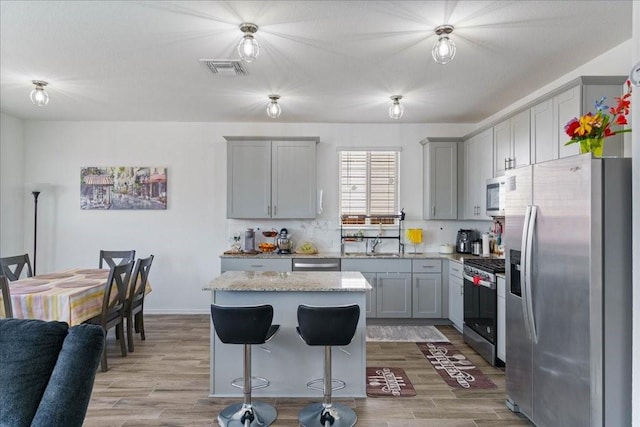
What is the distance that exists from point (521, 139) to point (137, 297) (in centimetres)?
446

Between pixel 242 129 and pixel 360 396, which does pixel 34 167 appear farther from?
pixel 360 396

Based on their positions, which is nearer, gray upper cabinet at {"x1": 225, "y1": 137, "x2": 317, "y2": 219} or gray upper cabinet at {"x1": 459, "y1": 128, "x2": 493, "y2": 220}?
gray upper cabinet at {"x1": 459, "y1": 128, "x2": 493, "y2": 220}

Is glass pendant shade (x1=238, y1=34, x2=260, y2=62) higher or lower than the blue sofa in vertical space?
higher

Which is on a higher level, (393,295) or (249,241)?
(249,241)

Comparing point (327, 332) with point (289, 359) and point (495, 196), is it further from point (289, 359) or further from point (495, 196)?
point (495, 196)

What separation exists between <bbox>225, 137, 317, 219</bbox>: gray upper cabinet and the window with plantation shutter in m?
0.58

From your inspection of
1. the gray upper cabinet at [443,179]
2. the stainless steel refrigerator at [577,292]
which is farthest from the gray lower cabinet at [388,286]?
the stainless steel refrigerator at [577,292]

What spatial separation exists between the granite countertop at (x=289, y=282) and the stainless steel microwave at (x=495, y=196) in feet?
6.30

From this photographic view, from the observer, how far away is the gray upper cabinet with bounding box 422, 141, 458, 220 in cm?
507

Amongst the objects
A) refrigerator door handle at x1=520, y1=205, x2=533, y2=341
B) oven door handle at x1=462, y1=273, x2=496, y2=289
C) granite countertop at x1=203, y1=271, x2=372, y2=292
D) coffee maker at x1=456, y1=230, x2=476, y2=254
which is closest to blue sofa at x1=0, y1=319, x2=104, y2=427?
granite countertop at x1=203, y1=271, x2=372, y2=292

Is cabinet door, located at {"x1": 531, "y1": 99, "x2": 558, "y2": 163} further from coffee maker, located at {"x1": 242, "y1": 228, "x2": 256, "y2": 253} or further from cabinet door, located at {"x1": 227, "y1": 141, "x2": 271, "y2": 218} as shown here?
coffee maker, located at {"x1": 242, "y1": 228, "x2": 256, "y2": 253}

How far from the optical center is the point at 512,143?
150 inches

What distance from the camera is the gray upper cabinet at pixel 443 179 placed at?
5.07 metres

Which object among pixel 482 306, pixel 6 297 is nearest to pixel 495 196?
pixel 482 306
